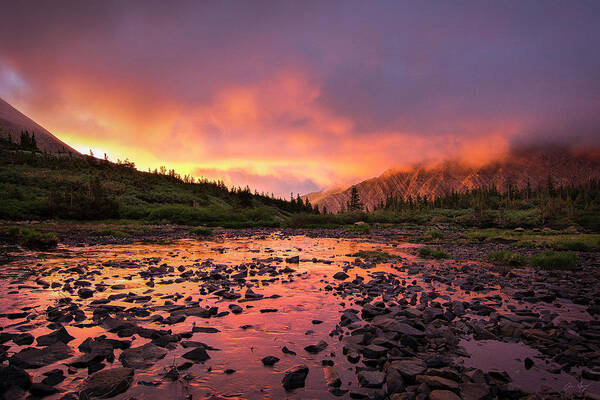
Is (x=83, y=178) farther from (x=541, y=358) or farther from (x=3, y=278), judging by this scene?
(x=541, y=358)

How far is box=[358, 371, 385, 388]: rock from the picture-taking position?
15.6 ft

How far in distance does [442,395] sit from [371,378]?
3.44ft

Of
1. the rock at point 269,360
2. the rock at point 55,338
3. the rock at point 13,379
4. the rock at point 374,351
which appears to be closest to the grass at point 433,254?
the rock at point 374,351

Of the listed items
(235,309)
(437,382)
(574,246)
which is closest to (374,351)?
(437,382)

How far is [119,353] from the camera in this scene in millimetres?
5746

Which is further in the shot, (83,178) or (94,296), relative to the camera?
(83,178)

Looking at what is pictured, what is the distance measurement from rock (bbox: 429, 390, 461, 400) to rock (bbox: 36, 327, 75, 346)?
682cm

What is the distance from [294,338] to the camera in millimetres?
6715

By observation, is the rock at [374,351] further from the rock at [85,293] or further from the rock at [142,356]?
the rock at [85,293]

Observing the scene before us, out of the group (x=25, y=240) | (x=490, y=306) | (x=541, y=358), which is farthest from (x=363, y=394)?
(x=25, y=240)

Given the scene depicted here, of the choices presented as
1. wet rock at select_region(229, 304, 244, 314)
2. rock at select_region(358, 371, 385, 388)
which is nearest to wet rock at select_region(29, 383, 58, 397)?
wet rock at select_region(229, 304, 244, 314)

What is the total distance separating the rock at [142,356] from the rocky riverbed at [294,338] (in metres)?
0.02

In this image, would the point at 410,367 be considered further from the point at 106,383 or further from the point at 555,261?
the point at 555,261

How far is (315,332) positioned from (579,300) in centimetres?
892
